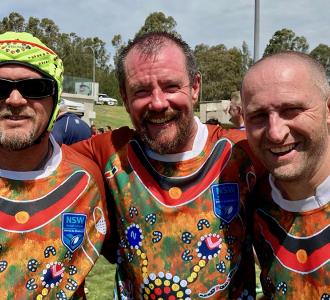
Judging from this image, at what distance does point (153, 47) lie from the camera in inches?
104

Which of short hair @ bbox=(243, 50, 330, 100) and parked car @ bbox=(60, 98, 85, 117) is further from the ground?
parked car @ bbox=(60, 98, 85, 117)

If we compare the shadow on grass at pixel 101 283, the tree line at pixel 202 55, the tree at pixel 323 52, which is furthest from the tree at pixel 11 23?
the shadow on grass at pixel 101 283

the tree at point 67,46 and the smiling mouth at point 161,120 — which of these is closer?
the smiling mouth at point 161,120

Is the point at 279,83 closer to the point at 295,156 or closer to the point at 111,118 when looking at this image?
the point at 295,156

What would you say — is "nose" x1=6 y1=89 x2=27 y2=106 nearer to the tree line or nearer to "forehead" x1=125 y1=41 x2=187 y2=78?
"forehead" x1=125 y1=41 x2=187 y2=78

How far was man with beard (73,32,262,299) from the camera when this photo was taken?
2.41m

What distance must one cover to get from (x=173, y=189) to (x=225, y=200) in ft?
0.93

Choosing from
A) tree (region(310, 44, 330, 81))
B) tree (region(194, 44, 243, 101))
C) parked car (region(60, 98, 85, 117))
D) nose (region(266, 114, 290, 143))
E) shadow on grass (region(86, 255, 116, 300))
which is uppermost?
tree (region(310, 44, 330, 81))

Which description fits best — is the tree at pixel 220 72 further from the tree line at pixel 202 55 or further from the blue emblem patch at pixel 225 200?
the blue emblem patch at pixel 225 200

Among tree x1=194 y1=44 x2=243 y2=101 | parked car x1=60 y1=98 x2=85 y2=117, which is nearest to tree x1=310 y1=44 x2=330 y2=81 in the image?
tree x1=194 y1=44 x2=243 y2=101

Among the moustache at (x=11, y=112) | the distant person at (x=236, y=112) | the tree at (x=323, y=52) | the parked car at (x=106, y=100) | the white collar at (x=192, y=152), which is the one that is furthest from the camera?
the tree at (x=323, y=52)

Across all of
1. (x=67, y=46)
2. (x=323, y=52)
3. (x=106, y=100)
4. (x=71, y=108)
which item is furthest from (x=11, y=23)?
(x=71, y=108)

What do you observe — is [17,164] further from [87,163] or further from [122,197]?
[122,197]

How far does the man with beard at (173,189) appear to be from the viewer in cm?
241
